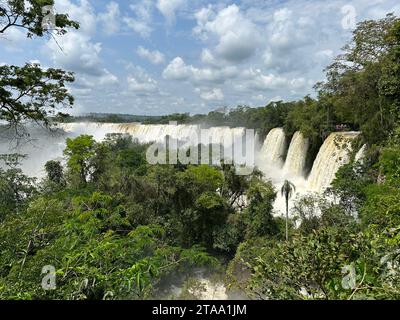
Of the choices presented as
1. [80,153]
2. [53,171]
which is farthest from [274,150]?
[53,171]

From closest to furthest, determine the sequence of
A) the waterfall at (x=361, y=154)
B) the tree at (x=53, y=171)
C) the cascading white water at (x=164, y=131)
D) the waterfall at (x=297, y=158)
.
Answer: the waterfall at (x=361, y=154) < the waterfall at (x=297, y=158) < the tree at (x=53, y=171) < the cascading white water at (x=164, y=131)

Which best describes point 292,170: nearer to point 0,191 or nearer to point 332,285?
point 0,191

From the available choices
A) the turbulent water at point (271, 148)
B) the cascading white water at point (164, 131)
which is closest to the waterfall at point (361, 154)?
the turbulent water at point (271, 148)

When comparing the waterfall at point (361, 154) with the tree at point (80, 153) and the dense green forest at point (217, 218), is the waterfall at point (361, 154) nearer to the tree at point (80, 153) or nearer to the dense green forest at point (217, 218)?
the dense green forest at point (217, 218)

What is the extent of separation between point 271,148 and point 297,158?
4.71m

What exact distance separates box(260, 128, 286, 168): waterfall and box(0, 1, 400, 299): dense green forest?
167 cm

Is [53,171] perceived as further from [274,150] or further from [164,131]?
[164,131]

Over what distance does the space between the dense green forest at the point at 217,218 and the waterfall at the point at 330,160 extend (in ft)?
3.84

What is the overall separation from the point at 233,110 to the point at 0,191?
35288 millimetres

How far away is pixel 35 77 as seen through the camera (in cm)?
575

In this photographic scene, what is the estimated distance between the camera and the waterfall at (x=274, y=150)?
83.7 feet

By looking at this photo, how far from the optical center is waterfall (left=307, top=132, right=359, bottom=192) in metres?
16.9

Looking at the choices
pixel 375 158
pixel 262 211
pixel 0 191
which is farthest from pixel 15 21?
pixel 375 158

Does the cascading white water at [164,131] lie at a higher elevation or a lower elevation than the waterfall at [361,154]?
higher
